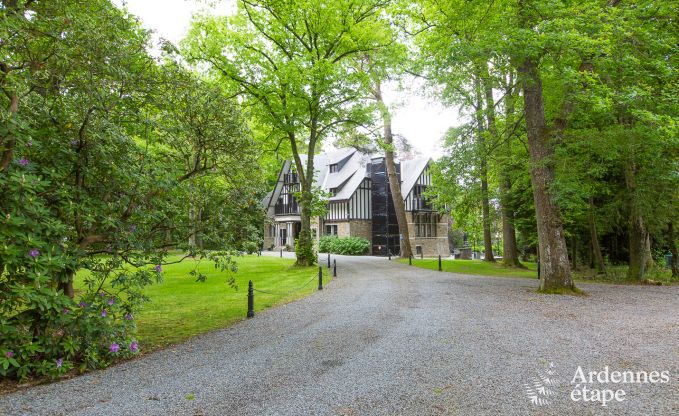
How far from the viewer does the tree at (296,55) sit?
18.2 m

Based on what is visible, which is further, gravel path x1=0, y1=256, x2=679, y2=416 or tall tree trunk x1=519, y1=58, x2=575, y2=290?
tall tree trunk x1=519, y1=58, x2=575, y2=290

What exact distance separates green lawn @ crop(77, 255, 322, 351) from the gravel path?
754 mm

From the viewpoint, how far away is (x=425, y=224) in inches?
1580

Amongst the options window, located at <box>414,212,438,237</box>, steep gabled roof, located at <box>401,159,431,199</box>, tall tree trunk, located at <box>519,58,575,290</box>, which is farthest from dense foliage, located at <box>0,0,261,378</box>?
window, located at <box>414,212,438,237</box>

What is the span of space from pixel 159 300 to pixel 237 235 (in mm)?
5868

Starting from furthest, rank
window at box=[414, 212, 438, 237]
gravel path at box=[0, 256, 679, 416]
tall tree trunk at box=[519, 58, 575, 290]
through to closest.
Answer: window at box=[414, 212, 438, 237] < tall tree trunk at box=[519, 58, 575, 290] < gravel path at box=[0, 256, 679, 416]

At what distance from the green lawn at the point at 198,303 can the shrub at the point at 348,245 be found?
1719cm

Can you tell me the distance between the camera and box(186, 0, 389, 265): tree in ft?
59.7

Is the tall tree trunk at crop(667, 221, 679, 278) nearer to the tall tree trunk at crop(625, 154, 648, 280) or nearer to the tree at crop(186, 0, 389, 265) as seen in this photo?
the tall tree trunk at crop(625, 154, 648, 280)

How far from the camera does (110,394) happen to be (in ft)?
15.5

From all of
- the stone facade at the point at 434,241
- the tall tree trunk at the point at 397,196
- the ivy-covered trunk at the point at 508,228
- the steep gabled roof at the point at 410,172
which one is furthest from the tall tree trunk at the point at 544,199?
the stone facade at the point at 434,241

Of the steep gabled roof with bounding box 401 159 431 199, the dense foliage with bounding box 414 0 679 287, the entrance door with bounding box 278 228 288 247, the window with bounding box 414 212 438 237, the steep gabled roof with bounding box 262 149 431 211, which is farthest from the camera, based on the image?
the entrance door with bounding box 278 228 288 247

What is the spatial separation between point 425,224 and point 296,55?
1019 inches

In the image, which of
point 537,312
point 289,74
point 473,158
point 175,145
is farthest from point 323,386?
point 289,74
